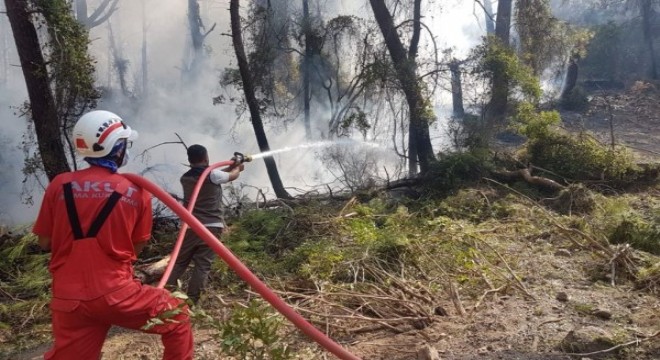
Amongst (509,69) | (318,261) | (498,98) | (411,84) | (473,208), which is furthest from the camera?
(498,98)

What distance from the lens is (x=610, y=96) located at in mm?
23000

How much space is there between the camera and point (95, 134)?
2.62m

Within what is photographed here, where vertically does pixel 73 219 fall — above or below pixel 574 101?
below

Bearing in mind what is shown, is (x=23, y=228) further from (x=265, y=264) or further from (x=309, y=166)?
(x=309, y=166)

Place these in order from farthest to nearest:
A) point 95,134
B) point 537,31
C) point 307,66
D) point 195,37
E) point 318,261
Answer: point 195,37
point 307,66
point 537,31
point 318,261
point 95,134

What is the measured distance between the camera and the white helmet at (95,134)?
2623mm

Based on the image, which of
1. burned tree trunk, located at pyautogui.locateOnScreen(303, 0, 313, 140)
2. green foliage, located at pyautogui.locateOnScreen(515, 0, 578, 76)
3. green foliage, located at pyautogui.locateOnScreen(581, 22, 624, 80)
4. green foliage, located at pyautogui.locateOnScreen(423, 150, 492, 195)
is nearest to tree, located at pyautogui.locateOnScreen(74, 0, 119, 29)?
burned tree trunk, located at pyautogui.locateOnScreen(303, 0, 313, 140)

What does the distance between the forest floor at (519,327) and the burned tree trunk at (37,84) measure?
9.23 ft

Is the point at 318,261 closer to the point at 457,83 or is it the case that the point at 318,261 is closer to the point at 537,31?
the point at 457,83

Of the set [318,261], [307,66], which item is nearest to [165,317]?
[318,261]

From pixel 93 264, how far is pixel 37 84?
16.3 feet

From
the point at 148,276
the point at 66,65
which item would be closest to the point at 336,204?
the point at 148,276

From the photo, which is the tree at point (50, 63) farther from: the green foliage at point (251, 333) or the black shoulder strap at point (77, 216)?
the green foliage at point (251, 333)

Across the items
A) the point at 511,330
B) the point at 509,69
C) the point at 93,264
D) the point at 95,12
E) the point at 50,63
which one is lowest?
the point at 511,330
